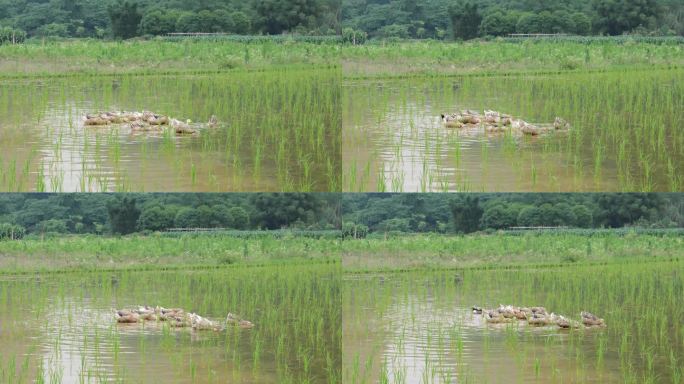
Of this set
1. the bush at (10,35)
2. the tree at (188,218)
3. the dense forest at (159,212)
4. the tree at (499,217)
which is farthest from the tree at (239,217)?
the bush at (10,35)

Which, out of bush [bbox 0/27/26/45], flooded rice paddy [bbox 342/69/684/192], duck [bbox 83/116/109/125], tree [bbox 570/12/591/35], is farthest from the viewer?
tree [bbox 570/12/591/35]

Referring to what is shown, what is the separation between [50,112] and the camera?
11.1m

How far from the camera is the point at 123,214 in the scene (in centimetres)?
1123

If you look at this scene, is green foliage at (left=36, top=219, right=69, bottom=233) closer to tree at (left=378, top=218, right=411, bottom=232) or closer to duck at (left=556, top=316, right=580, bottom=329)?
tree at (left=378, top=218, right=411, bottom=232)

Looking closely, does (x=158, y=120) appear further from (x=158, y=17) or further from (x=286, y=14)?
(x=286, y=14)

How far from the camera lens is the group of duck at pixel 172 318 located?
11.0 meters

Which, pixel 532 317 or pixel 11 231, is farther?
pixel 532 317

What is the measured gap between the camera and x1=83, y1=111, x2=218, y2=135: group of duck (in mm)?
11016

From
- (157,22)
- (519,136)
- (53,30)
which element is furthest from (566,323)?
(53,30)

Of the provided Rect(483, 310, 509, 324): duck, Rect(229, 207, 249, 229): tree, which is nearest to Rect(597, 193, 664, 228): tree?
Rect(483, 310, 509, 324): duck

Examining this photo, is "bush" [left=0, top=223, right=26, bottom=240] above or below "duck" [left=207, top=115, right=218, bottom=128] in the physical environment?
below

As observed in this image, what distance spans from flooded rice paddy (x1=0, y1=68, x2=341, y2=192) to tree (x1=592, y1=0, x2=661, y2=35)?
2370 mm

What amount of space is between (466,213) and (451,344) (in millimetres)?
1168

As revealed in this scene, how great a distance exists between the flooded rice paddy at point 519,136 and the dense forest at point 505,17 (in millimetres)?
387
